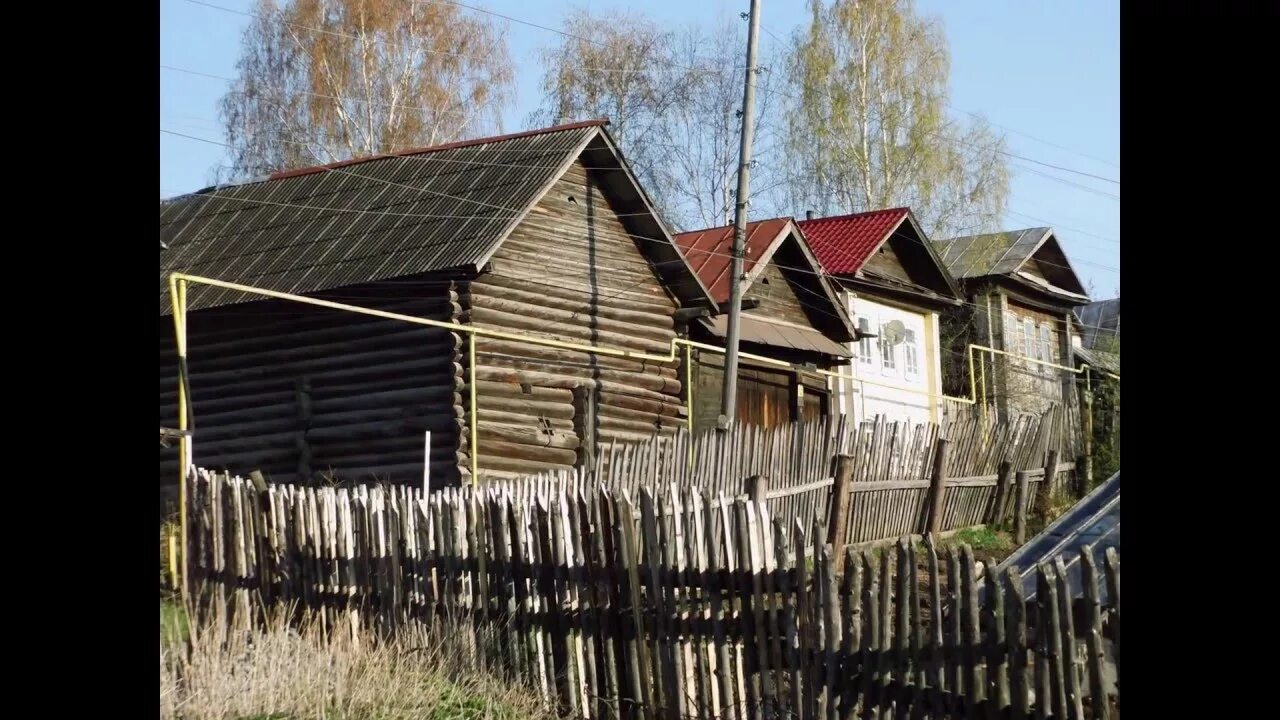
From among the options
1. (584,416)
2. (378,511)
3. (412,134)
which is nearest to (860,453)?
(584,416)

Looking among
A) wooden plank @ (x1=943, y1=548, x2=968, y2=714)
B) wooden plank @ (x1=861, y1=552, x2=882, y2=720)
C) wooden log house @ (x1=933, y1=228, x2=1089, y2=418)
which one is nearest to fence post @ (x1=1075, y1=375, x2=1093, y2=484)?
wooden log house @ (x1=933, y1=228, x2=1089, y2=418)

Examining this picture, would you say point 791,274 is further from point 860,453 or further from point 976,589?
point 976,589

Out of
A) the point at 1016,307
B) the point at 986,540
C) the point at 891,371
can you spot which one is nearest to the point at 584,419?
the point at 986,540

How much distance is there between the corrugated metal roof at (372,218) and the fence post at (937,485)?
5902 mm

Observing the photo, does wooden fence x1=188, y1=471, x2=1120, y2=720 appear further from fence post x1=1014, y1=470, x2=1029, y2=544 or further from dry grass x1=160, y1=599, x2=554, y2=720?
fence post x1=1014, y1=470, x2=1029, y2=544

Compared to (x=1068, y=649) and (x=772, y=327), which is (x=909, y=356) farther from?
(x=1068, y=649)

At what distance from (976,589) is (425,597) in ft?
14.4

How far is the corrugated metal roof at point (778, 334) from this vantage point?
23.0m

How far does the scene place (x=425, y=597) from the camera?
893 cm

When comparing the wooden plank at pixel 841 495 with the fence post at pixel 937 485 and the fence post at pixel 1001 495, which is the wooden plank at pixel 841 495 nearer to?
the fence post at pixel 937 485

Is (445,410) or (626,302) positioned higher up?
(626,302)

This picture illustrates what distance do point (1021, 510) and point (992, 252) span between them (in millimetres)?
19369
